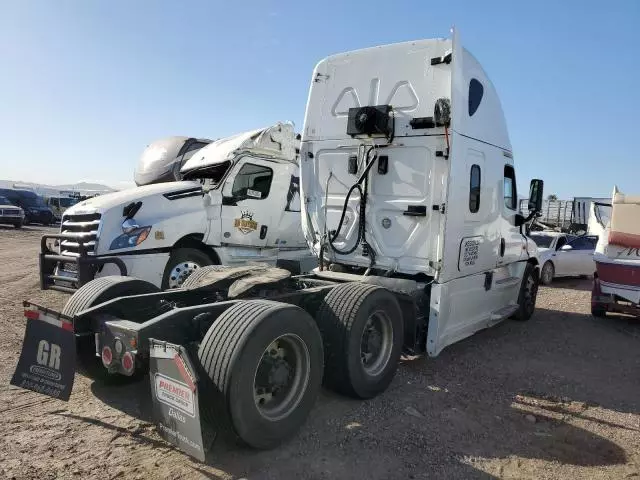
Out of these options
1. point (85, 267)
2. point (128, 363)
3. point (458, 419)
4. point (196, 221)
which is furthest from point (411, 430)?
point (196, 221)

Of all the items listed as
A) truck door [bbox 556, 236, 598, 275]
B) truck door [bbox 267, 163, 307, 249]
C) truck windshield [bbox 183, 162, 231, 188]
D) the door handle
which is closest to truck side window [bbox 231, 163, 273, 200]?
truck door [bbox 267, 163, 307, 249]

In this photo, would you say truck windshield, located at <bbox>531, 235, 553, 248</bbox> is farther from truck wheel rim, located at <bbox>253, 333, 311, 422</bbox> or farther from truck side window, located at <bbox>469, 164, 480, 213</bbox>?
truck wheel rim, located at <bbox>253, 333, 311, 422</bbox>

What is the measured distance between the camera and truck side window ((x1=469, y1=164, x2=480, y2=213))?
6.05m

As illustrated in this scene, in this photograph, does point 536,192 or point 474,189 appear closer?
point 474,189

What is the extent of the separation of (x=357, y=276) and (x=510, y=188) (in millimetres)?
3117

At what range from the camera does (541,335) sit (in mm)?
7820

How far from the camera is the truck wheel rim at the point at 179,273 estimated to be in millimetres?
7652

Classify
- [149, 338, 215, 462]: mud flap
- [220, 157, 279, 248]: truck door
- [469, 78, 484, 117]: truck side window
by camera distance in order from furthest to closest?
1. [220, 157, 279, 248]: truck door
2. [469, 78, 484, 117]: truck side window
3. [149, 338, 215, 462]: mud flap

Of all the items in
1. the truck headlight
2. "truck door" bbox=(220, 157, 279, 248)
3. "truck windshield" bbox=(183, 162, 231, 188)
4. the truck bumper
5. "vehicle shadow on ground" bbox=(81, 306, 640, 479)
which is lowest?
"vehicle shadow on ground" bbox=(81, 306, 640, 479)

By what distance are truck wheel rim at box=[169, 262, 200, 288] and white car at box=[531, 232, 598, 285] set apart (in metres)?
9.74

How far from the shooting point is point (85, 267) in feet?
21.3

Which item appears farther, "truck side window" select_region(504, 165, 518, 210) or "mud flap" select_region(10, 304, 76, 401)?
"truck side window" select_region(504, 165, 518, 210)

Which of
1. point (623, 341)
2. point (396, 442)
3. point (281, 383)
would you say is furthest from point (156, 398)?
point (623, 341)

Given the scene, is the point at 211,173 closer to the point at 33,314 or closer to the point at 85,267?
the point at 85,267
